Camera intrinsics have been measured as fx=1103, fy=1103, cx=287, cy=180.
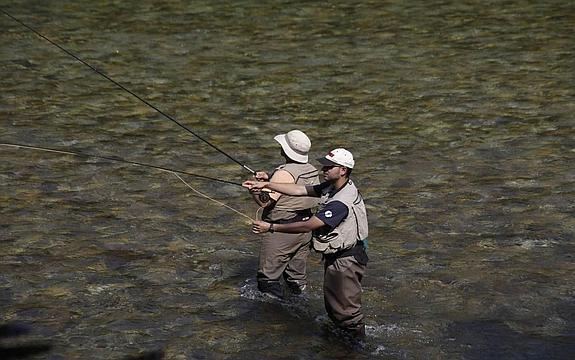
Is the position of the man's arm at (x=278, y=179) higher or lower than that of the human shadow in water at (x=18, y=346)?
higher

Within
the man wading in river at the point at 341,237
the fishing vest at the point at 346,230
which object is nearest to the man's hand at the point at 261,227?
the man wading in river at the point at 341,237

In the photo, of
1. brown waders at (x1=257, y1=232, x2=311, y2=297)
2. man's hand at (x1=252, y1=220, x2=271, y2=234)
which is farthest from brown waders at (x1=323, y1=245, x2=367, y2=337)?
brown waders at (x1=257, y1=232, x2=311, y2=297)

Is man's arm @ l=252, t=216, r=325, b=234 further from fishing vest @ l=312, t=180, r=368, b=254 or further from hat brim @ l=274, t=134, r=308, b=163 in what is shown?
hat brim @ l=274, t=134, r=308, b=163

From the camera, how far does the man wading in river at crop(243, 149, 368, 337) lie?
9.20 m

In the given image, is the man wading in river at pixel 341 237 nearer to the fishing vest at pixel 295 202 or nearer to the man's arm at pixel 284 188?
the man's arm at pixel 284 188

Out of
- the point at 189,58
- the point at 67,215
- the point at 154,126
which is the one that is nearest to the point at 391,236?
the point at 67,215

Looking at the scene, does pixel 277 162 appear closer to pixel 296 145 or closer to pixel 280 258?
pixel 280 258

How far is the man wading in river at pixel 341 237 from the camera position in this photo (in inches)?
362

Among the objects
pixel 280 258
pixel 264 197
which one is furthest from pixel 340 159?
pixel 280 258

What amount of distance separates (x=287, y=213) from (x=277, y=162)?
4.73 meters

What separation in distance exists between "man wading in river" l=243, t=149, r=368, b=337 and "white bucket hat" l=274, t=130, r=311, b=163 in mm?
730

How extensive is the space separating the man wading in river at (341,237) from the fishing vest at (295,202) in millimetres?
682

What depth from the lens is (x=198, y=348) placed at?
9617 mm

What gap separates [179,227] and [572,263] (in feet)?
14.3
